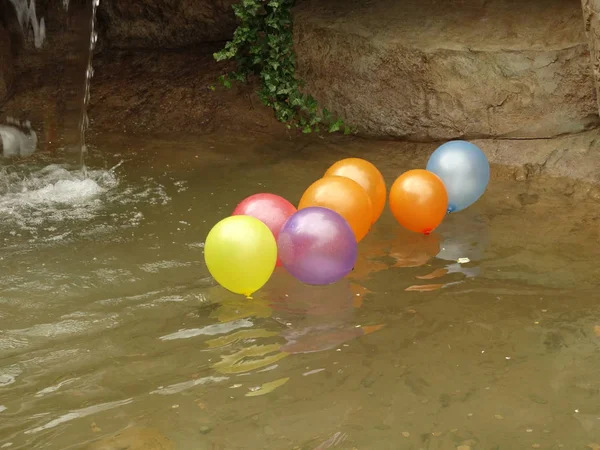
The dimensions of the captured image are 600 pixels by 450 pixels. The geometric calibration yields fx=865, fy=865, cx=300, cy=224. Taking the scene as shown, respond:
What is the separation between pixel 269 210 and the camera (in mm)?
4617

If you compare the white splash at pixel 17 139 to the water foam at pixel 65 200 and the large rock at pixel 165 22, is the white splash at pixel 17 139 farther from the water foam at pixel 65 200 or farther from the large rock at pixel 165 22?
the large rock at pixel 165 22

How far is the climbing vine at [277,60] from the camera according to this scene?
6.64 metres

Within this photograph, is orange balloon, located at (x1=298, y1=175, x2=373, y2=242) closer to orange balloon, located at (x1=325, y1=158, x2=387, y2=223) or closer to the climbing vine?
orange balloon, located at (x1=325, y1=158, x2=387, y2=223)

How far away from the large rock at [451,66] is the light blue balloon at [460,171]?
3.33ft

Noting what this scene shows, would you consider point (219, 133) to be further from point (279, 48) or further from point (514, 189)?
point (514, 189)

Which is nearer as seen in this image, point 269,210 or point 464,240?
point 269,210

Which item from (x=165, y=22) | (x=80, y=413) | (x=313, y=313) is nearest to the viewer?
(x=80, y=413)

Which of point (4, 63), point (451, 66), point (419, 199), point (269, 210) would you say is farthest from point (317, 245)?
point (4, 63)

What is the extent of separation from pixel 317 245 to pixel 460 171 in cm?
142

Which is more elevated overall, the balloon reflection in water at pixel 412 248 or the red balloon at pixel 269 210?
the red balloon at pixel 269 210

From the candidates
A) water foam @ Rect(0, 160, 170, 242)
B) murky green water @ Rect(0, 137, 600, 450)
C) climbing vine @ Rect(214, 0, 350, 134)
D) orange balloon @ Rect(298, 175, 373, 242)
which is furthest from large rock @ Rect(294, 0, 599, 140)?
orange balloon @ Rect(298, 175, 373, 242)

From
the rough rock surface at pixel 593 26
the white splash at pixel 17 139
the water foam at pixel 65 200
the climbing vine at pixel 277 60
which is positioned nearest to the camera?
the rough rock surface at pixel 593 26

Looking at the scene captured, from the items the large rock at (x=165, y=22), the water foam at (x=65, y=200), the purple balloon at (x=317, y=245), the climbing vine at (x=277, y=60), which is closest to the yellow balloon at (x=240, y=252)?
the purple balloon at (x=317, y=245)

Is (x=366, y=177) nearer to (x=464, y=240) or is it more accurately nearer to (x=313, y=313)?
(x=464, y=240)
